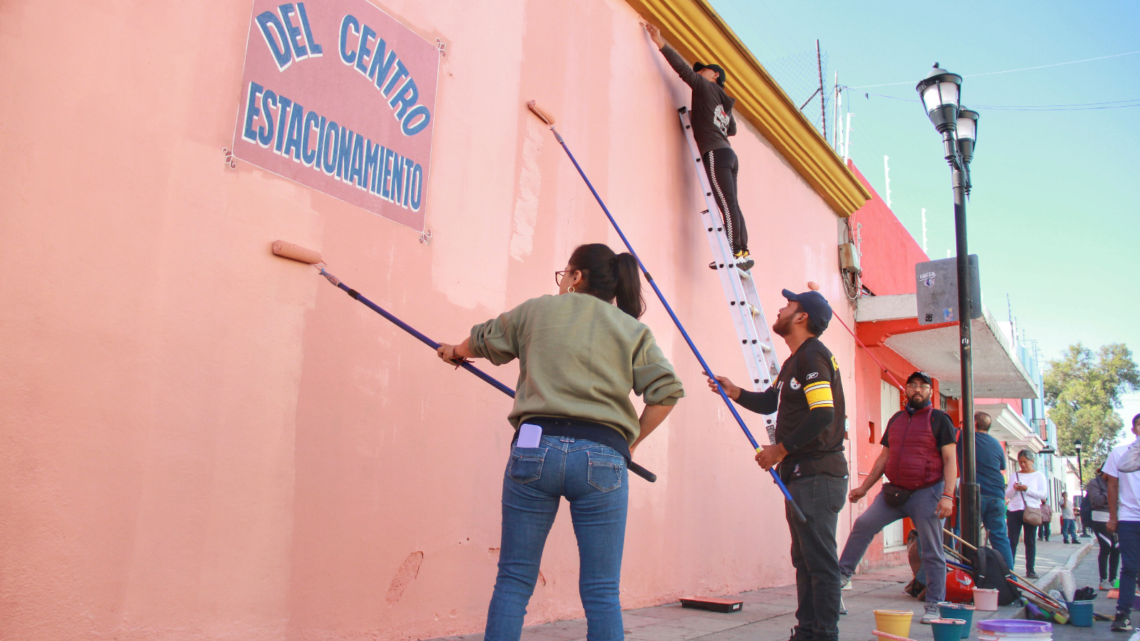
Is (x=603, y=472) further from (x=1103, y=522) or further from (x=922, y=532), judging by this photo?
(x=1103, y=522)

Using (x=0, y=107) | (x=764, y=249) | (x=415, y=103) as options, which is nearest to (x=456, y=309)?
(x=415, y=103)

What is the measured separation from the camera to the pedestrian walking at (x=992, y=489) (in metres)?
6.99

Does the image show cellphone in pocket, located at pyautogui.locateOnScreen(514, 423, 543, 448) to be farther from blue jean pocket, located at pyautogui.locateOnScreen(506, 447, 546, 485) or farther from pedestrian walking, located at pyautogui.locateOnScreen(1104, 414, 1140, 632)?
pedestrian walking, located at pyautogui.locateOnScreen(1104, 414, 1140, 632)

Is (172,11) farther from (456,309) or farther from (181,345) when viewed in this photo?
(456,309)

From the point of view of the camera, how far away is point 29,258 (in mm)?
2303

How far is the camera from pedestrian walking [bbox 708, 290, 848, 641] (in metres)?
3.29

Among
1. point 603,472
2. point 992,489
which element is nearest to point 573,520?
point 603,472

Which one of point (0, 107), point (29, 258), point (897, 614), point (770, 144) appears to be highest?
point (770, 144)

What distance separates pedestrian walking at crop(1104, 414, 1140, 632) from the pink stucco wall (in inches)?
108

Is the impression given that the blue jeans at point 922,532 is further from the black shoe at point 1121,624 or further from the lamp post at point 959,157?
the lamp post at point 959,157

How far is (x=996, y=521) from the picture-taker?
7.00 metres

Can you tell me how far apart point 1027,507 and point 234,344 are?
8689 mm

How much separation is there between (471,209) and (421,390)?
96 cm

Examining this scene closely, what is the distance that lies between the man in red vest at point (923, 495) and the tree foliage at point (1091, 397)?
4507 centimetres
